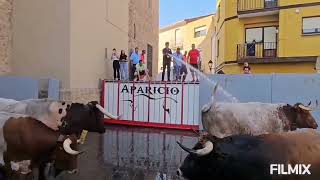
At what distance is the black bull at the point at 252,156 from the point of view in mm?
4395

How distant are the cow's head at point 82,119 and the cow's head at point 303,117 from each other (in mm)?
3450

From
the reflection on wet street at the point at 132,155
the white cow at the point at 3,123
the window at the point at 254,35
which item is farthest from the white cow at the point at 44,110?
the window at the point at 254,35

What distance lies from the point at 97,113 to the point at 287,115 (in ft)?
11.2

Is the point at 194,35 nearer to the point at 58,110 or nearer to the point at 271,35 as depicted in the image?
the point at 271,35

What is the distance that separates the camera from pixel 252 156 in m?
4.49

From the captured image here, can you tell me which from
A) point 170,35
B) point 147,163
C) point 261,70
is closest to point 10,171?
point 147,163

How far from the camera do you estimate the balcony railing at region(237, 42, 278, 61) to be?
2855cm

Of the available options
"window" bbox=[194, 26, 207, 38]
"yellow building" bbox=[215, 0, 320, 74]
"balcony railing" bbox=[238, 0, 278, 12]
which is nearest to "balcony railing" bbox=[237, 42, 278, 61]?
"yellow building" bbox=[215, 0, 320, 74]

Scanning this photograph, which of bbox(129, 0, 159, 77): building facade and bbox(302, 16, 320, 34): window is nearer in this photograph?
bbox(129, 0, 159, 77): building facade

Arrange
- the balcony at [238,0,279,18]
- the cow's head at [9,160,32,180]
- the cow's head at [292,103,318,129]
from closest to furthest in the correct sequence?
1. the cow's head at [9,160,32,180]
2. the cow's head at [292,103,318,129]
3. the balcony at [238,0,279,18]

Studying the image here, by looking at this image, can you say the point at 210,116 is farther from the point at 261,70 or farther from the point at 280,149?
the point at 261,70

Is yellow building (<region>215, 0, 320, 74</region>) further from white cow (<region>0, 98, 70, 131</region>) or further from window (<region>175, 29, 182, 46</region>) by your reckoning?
window (<region>175, 29, 182, 46</region>)

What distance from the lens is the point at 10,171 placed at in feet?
20.1

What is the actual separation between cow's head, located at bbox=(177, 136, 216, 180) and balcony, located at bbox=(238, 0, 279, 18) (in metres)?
25.3
